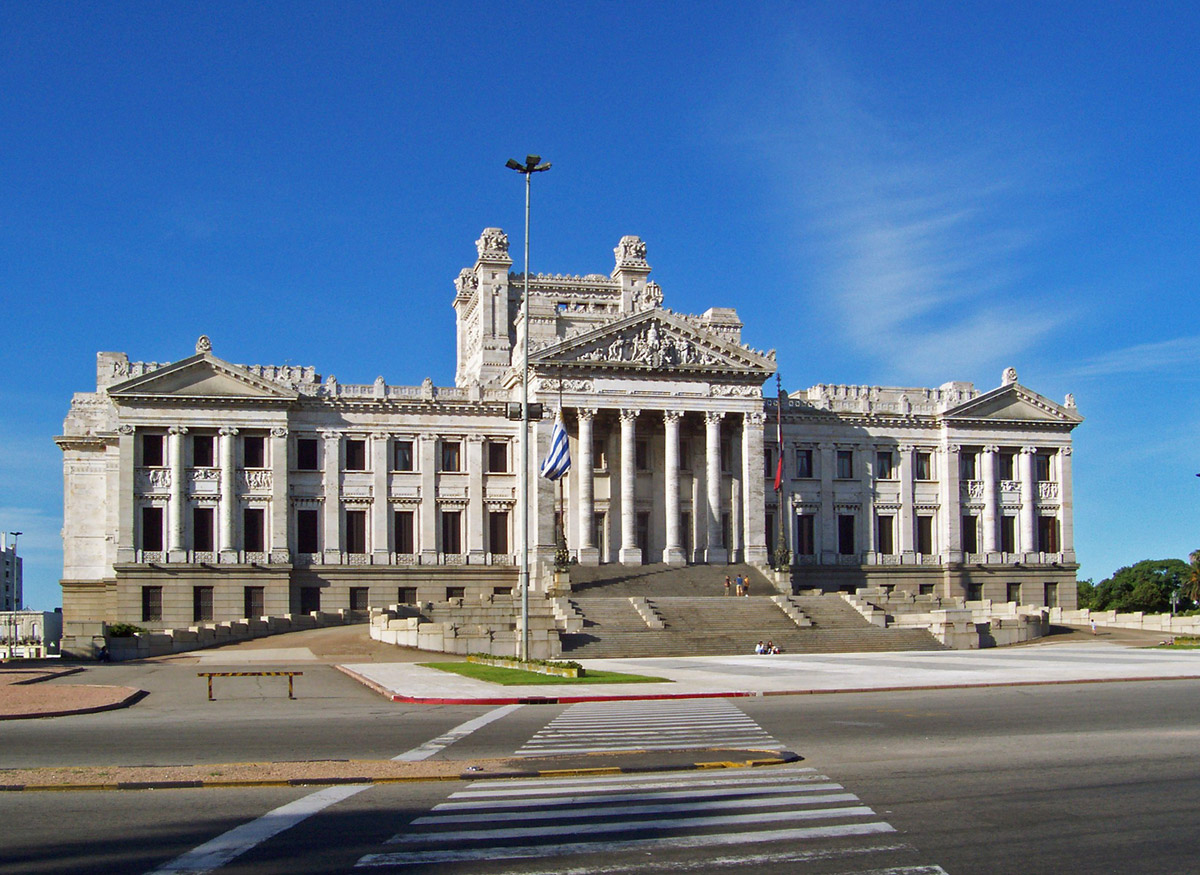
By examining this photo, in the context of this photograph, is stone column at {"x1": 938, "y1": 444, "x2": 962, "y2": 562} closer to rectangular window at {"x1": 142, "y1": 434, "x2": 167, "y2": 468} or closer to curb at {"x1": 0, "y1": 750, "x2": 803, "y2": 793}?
rectangular window at {"x1": 142, "y1": 434, "x2": 167, "y2": 468}

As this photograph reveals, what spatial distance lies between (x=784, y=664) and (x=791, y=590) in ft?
85.2

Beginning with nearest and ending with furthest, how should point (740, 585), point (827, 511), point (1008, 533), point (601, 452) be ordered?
point (740, 585)
point (601, 452)
point (827, 511)
point (1008, 533)

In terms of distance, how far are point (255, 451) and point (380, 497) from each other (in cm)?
772

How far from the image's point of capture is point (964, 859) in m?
12.0

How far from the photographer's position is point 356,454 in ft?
252

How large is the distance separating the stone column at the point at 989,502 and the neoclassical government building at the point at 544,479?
0.16 meters

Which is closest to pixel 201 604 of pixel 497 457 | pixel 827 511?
Answer: pixel 497 457

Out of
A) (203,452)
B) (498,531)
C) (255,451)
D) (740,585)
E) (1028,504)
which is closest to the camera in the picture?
(740,585)

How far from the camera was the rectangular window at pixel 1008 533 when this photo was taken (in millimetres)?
86000

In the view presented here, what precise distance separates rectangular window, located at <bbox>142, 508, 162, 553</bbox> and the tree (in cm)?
9902

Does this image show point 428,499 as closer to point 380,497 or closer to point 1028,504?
point 380,497

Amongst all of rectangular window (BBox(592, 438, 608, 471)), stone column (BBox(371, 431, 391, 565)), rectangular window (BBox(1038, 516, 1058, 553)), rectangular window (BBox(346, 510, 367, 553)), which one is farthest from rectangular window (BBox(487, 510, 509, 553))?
rectangular window (BBox(1038, 516, 1058, 553))

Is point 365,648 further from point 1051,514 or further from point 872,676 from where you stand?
point 1051,514

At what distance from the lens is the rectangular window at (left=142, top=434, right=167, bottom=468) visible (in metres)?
72.4
